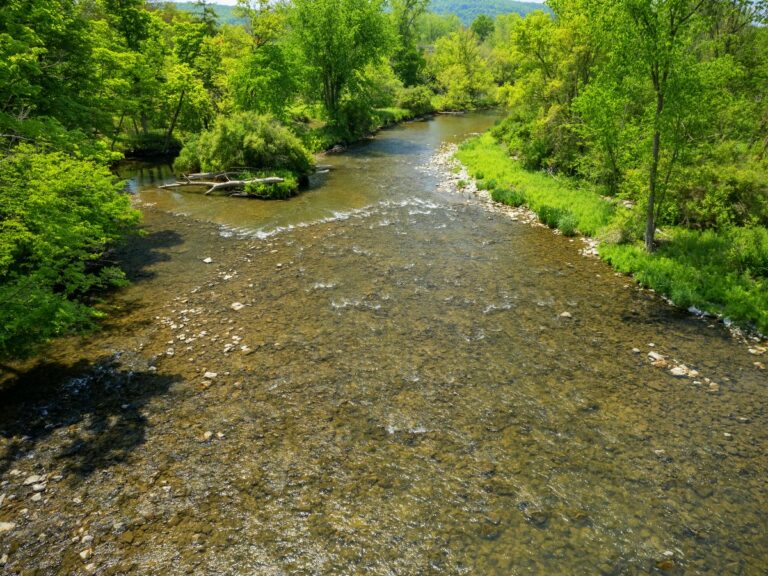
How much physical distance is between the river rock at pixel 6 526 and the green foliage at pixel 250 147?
992 inches

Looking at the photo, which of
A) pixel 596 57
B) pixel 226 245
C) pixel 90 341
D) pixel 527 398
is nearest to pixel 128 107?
pixel 226 245

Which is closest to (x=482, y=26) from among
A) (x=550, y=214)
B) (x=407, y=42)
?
(x=407, y=42)

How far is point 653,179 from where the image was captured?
17.8 m

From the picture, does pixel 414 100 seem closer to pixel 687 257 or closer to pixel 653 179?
pixel 653 179

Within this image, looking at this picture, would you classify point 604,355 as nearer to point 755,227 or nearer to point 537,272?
point 537,272

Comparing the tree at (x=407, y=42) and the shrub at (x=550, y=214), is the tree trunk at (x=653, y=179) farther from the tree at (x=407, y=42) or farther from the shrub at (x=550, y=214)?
the tree at (x=407, y=42)

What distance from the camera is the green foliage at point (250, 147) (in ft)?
98.3

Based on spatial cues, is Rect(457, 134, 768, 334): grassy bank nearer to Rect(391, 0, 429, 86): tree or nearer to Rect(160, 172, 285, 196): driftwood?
Rect(160, 172, 285, 196): driftwood

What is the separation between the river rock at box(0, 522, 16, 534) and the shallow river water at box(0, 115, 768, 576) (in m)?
0.08

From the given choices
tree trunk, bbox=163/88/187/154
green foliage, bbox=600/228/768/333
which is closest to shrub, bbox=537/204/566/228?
green foliage, bbox=600/228/768/333

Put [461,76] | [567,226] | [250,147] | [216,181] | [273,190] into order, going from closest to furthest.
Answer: [567,226] → [273,190] → [250,147] → [216,181] → [461,76]

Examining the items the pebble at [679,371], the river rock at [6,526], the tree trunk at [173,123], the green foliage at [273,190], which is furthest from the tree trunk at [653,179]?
the tree trunk at [173,123]

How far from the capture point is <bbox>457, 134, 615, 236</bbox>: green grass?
22.7m

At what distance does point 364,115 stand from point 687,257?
37.8 m
